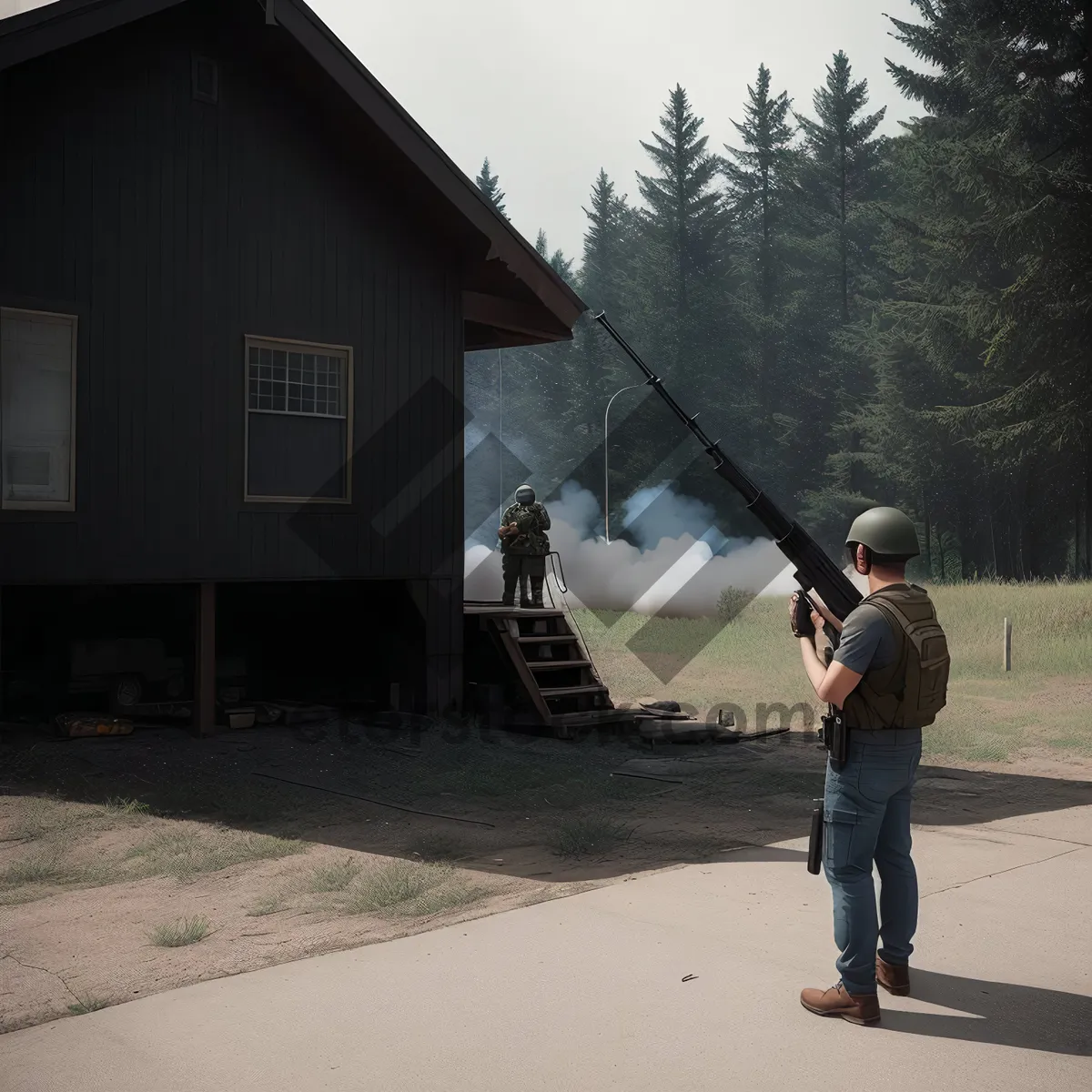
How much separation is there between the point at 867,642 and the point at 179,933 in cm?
384

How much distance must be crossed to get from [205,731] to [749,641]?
57.7 feet

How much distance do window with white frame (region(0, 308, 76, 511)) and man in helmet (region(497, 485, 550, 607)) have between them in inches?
233

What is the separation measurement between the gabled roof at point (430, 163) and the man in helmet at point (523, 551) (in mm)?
2278

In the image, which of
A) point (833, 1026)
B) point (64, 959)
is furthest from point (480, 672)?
point (833, 1026)

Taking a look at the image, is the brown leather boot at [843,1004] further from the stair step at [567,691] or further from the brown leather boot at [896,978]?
the stair step at [567,691]

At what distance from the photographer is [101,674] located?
13727 mm

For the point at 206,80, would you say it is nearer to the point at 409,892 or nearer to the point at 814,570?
the point at 409,892

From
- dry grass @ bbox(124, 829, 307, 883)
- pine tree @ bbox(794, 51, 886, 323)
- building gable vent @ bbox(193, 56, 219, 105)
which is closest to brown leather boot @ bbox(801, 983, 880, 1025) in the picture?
dry grass @ bbox(124, 829, 307, 883)

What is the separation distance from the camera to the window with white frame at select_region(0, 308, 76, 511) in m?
11.4

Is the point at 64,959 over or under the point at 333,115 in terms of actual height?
under

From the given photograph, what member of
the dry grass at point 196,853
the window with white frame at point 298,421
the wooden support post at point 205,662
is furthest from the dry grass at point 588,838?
the window with white frame at point 298,421

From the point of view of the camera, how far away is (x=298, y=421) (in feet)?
43.3

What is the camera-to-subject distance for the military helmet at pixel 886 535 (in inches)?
209

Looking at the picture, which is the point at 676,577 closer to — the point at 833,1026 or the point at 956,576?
the point at 956,576
